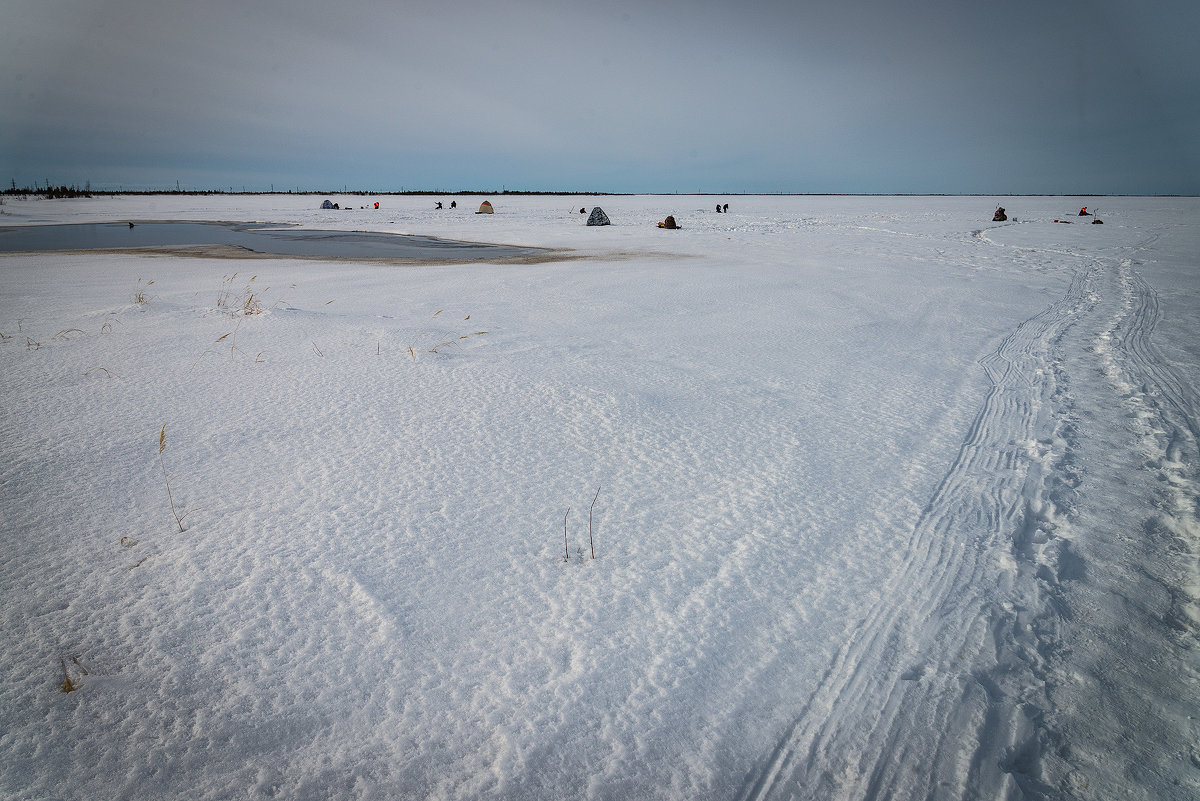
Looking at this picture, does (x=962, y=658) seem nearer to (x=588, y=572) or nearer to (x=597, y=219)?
(x=588, y=572)

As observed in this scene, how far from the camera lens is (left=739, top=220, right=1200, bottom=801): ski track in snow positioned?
1.16m

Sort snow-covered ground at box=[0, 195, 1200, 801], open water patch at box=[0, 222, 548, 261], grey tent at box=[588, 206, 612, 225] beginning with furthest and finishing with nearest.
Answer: grey tent at box=[588, 206, 612, 225] → open water patch at box=[0, 222, 548, 261] → snow-covered ground at box=[0, 195, 1200, 801]

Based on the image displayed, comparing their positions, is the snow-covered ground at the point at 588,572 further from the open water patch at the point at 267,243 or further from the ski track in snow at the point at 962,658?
the open water patch at the point at 267,243

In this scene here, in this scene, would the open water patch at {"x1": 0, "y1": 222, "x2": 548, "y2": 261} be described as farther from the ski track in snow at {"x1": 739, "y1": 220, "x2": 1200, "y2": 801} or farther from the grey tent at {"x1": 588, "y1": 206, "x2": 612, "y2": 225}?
the ski track in snow at {"x1": 739, "y1": 220, "x2": 1200, "y2": 801}

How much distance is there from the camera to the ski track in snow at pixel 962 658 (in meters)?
1.16

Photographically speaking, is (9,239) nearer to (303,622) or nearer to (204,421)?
(204,421)

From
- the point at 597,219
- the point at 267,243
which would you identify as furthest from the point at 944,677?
the point at 597,219

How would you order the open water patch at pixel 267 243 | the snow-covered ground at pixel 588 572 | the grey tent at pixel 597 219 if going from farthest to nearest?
the grey tent at pixel 597 219 < the open water patch at pixel 267 243 < the snow-covered ground at pixel 588 572

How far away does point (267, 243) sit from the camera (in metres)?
11.4

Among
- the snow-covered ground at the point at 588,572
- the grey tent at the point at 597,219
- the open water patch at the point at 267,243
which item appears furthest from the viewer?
the grey tent at the point at 597,219

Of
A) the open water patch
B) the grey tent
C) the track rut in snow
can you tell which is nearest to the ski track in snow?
the track rut in snow

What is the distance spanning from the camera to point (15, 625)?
135cm

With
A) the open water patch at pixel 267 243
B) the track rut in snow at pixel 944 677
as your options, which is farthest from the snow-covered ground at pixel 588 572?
the open water patch at pixel 267 243

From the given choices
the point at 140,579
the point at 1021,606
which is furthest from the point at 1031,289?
the point at 140,579
